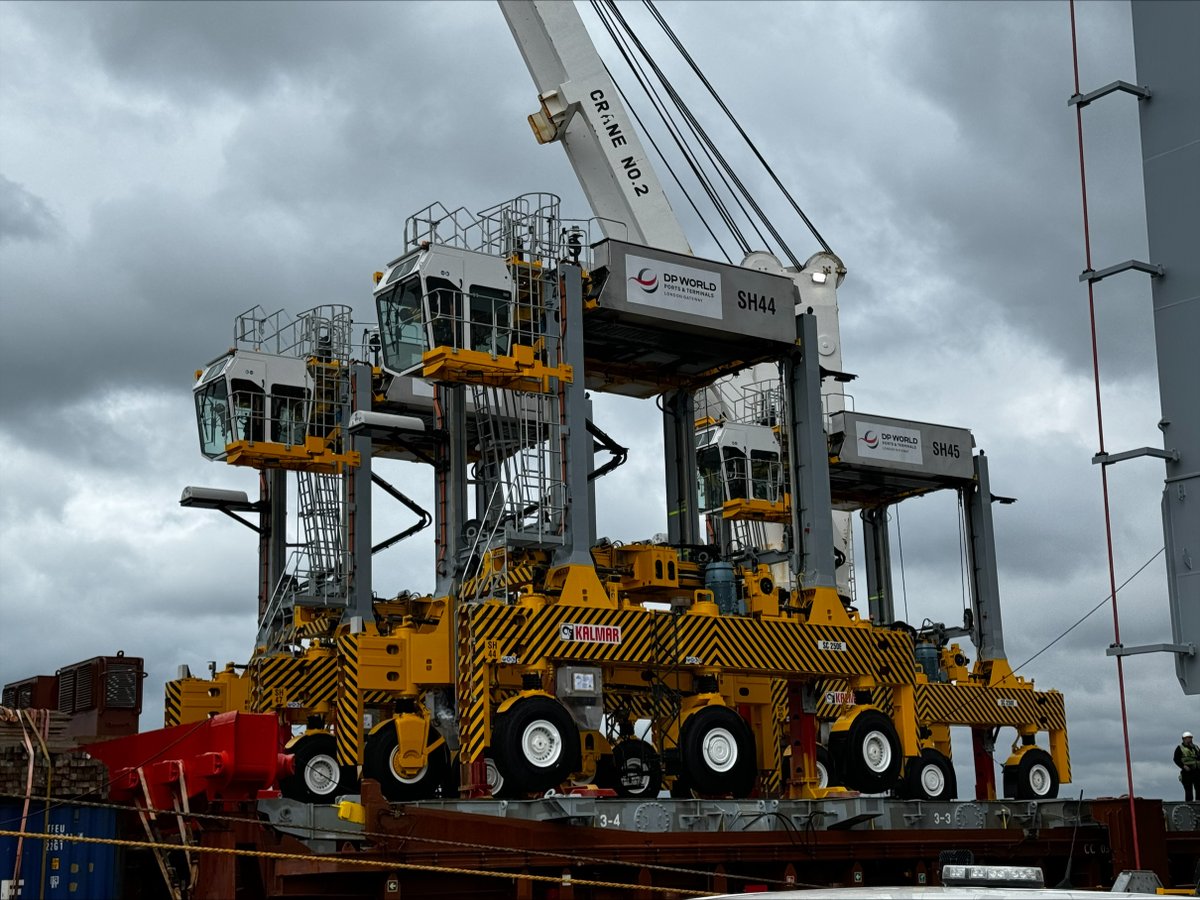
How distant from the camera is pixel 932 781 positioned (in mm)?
29016

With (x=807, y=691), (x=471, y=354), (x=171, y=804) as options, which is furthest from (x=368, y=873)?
(x=807, y=691)

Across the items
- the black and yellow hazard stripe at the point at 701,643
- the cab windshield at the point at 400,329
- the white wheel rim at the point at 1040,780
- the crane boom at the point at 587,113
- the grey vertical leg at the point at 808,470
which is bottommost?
the white wheel rim at the point at 1040,780

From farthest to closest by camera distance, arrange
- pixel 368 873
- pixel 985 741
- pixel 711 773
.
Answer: pixel 985 741
pixel 711 773
pixel 368 873

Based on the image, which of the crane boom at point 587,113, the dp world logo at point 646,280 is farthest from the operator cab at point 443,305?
the crane boom at point 587,113

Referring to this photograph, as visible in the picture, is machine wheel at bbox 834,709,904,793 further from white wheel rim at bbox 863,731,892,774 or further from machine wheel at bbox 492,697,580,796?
machine wheel at bbox 492,697,580,796

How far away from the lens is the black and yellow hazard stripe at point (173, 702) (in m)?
26.1

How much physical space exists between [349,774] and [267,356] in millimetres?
7988

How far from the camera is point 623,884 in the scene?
17234 millimetres

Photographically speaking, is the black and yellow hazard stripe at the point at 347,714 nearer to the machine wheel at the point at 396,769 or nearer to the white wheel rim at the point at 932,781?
the machine wheel at the point at 396,769

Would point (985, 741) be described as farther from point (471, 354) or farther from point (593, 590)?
point (471, 354)

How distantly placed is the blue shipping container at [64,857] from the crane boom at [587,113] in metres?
20.1

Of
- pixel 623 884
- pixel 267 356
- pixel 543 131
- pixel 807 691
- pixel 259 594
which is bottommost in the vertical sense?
pixel 623 884

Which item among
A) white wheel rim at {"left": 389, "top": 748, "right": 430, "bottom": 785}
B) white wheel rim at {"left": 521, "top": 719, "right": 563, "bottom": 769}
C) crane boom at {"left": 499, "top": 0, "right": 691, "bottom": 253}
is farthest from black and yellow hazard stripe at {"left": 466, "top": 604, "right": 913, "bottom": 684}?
crane boom at {"left": 499, "top": 0, "right": 691, "bottom": 253}

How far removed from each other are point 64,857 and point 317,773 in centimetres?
1072
